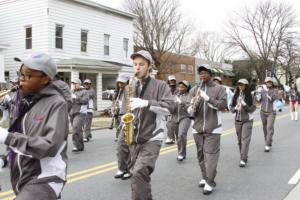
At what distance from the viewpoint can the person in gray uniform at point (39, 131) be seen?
115 inches

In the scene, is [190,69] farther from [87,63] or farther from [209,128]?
[209,128]

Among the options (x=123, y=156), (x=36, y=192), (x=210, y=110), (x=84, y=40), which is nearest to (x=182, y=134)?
(x=123, y=156)

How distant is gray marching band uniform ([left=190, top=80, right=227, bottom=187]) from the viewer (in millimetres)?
6637

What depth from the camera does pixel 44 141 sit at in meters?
2.85

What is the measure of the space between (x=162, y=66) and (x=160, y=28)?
3855mm

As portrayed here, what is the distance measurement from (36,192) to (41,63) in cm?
87

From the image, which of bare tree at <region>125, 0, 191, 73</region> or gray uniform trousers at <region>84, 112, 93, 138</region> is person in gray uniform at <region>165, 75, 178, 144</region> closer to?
gray uniform trousers at <region>84, 112, 93, 138</region>

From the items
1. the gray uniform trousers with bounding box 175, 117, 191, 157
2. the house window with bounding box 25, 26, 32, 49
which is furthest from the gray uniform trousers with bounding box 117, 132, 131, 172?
the house window with bounding box 25, 26, 32, 49

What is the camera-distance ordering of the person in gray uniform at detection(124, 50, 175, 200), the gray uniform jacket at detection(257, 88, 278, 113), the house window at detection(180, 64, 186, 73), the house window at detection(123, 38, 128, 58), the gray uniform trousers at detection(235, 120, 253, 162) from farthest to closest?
the house window at detection(180, 64, 186, 73), the house window at detection(123, 38, 128, 58), the gray uniform jacket at detection(257, 88, 278, 113), the gray uniform trousers at detection(235, 120, 253, 162), the person in gray uniform at detection(124, 50, 175, 200)

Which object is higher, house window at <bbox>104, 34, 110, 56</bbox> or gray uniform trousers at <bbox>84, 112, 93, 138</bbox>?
house window at <bbox>104, 34, 110, 56</bbox>

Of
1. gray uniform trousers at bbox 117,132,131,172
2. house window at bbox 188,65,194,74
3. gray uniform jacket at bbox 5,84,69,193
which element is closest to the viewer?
gray uniform jacket at bbox 5,84,69,193

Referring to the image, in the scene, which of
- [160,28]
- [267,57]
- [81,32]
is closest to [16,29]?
[81,32]

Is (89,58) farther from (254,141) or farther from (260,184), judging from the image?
(260,184)

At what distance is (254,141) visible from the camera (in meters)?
13.2
